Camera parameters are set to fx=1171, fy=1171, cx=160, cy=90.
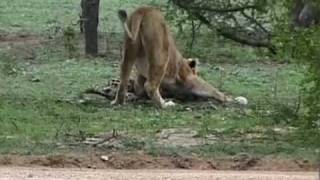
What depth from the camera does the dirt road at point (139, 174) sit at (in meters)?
9.17

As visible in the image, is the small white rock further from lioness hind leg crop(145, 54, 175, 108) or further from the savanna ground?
lioness hind leg crop(145, 54, 175, 108)

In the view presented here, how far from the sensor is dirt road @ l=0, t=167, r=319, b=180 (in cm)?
917

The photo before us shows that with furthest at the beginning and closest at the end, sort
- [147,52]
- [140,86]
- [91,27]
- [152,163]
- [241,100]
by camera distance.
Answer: [91,27] → [140,86] → [241,100] → [147,52] → [152,163]

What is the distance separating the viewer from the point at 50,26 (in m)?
22.4

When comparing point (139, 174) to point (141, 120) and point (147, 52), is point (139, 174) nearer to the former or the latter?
point (141, 120)

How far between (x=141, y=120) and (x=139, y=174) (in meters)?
2.97

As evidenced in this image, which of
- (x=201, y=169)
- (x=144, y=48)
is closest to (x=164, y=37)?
(x=144, y=48)

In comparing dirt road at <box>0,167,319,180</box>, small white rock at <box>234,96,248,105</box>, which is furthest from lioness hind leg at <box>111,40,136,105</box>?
dirt road at <box>0,167,319,180</box>

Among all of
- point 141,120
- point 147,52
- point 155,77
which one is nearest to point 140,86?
point 155,77

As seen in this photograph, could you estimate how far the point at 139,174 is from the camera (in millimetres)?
9391

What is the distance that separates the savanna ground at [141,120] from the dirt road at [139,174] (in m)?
0.26

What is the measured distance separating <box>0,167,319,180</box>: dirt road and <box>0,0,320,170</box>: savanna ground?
0.85 ft

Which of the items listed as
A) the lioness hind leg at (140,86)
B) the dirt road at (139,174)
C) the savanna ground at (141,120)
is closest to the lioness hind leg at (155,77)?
the savanna ground at (141,120)

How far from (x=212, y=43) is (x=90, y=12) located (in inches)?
107
